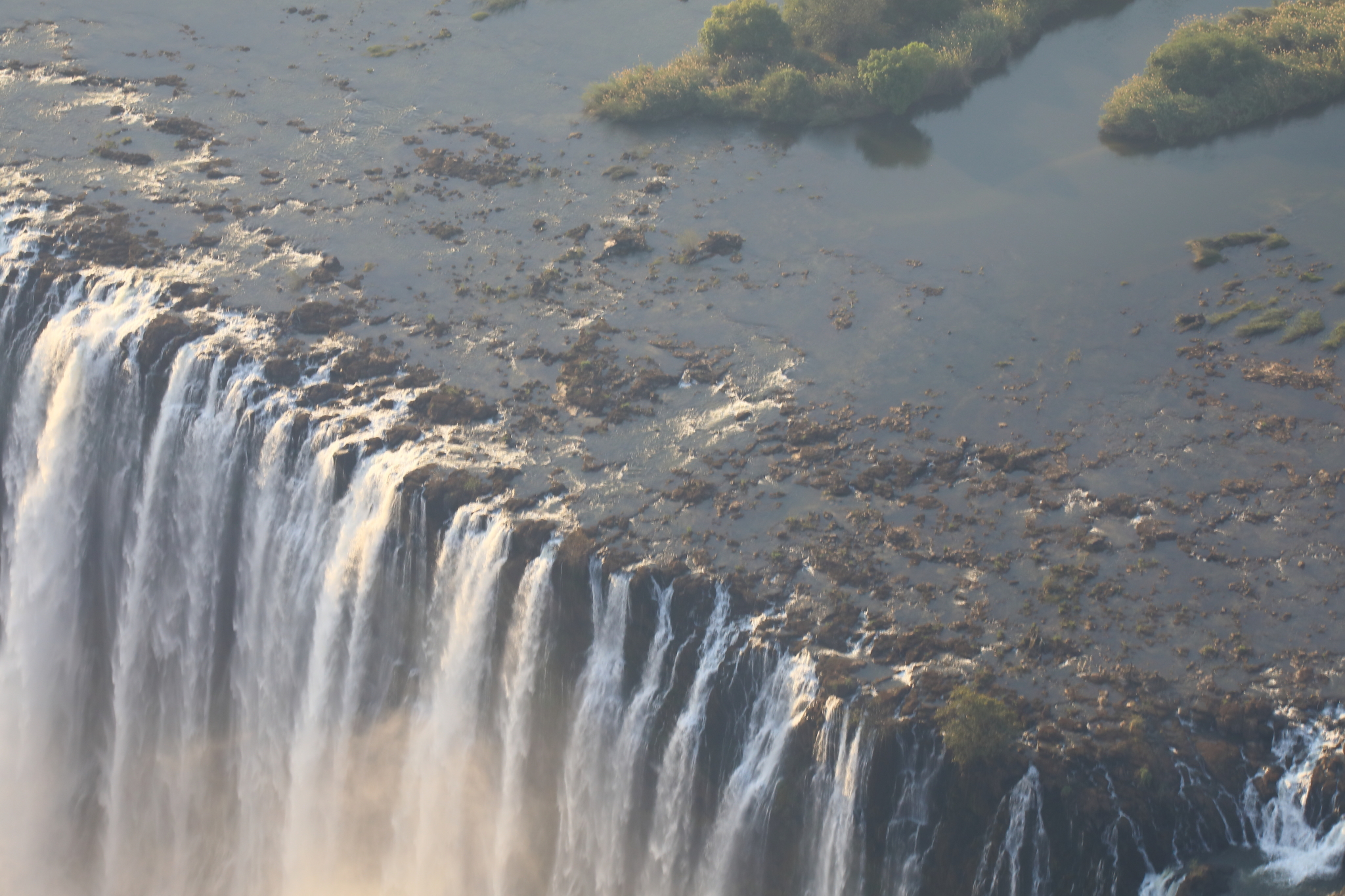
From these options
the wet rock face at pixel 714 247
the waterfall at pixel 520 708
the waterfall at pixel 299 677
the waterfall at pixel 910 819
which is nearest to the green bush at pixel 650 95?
the wet rock face at pixel 714 247

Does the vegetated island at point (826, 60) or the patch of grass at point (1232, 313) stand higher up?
the vegetated island at point (826, 60)

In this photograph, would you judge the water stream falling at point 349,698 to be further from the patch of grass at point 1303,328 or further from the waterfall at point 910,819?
the patch of grass at point 1303,328

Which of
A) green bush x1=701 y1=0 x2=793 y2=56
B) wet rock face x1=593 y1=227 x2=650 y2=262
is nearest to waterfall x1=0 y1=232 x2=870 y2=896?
wet rock face x1=593 y1=227 x2=650 y2=262

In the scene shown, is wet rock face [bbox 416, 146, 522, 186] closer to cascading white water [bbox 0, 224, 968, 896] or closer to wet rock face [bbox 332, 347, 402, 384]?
wet rock face [bbox 332, 347, 402, 384]

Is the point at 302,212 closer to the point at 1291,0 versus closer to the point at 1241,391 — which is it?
the point at 1241,391

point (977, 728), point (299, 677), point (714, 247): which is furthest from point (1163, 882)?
point (714, 247)

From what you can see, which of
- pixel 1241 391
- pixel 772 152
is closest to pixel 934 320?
pixel 1241 391
